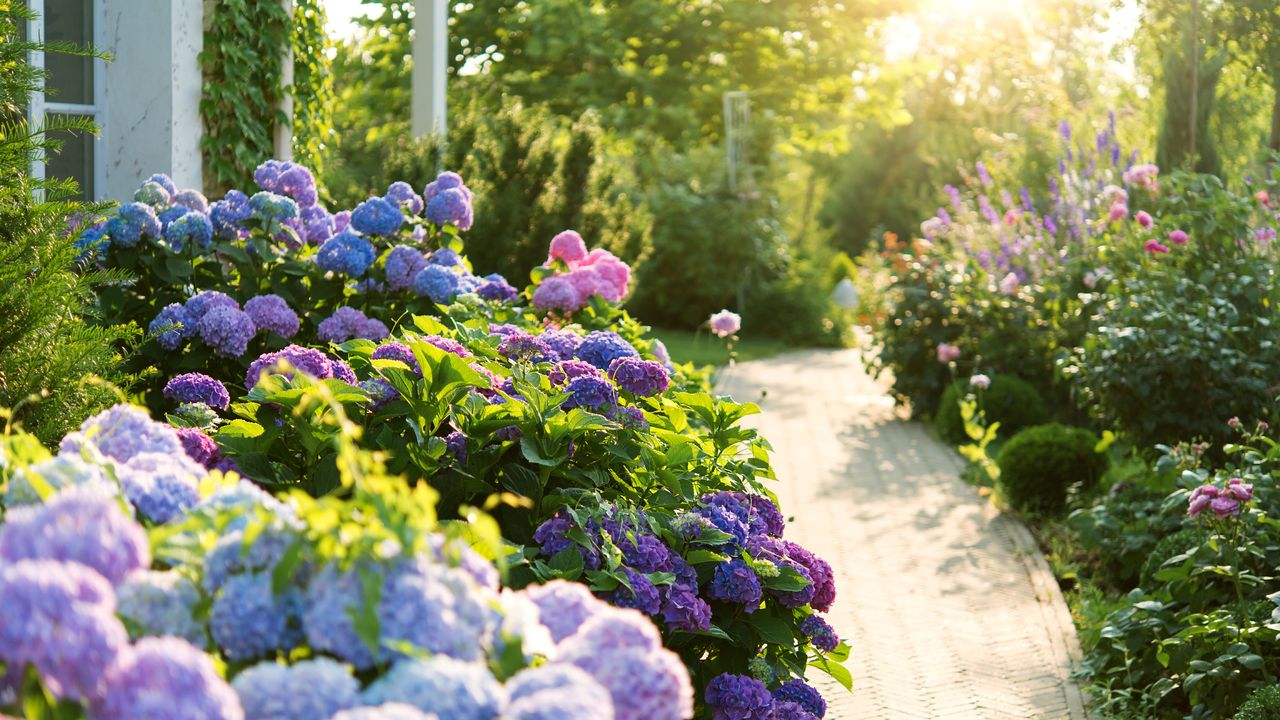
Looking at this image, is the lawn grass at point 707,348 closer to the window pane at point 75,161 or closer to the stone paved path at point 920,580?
the stone paved path at point 920,580

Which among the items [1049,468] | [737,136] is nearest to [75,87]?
[1049,468]

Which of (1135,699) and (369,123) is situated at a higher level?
(369,123)

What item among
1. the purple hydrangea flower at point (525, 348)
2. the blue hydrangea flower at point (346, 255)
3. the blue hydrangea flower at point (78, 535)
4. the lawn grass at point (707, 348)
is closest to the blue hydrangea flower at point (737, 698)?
the purple hydrangea flower at point (525, 348)

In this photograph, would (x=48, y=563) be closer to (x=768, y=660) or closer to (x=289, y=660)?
(x=289, y=660)

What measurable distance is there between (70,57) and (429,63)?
3496 mm

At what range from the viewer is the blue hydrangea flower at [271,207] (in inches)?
160

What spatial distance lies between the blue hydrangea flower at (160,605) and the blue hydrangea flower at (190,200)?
3.29 metres

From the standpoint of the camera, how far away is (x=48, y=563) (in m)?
1.12

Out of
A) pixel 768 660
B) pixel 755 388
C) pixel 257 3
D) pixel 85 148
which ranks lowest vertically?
pixel 755 388

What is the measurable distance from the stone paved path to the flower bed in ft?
4.66

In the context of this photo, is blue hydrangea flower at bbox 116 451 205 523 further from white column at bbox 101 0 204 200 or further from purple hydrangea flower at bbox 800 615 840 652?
Result: white column at bbox 101 0 204 200

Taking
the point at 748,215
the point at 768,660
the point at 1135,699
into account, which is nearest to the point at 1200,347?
the point at 1135,699

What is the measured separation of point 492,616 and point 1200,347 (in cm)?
573

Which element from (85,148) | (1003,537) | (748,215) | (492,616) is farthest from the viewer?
(748,215)
